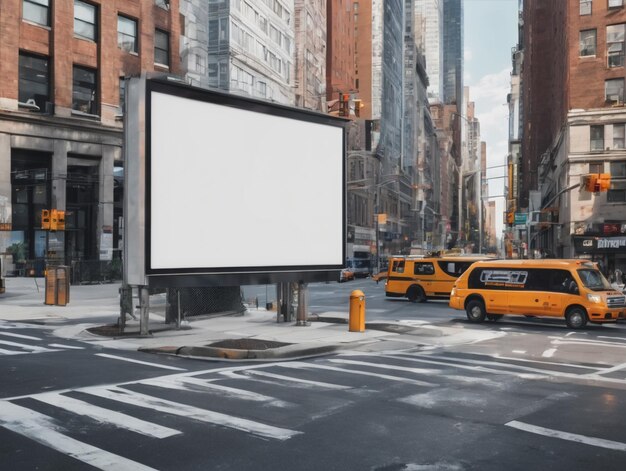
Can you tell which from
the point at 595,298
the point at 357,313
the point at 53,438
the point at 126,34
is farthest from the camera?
the point at 126,34

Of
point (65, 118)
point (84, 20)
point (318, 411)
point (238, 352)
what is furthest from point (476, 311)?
point (84, 20)

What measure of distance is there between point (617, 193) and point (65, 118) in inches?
1634

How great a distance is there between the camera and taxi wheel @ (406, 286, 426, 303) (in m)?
34.5

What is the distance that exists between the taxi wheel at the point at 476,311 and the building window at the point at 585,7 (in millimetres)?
41297

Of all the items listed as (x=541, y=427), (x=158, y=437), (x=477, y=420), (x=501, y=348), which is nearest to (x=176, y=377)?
(x=158, y=437)

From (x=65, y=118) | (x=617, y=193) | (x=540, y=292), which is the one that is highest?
(x=65, y=118)

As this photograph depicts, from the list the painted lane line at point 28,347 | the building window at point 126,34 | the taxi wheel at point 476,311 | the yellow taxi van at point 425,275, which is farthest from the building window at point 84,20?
the painted lane line at point 28,347

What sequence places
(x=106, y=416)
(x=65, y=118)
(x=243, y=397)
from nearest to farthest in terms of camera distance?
(x=106, y=416), (x=243, y=397), (x=65, y=118)

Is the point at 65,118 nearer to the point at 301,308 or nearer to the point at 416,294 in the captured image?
the point at 416,294

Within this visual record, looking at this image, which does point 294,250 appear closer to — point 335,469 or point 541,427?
point 541,427

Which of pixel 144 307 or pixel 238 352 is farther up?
pixel 144 307

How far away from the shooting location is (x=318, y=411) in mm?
9531

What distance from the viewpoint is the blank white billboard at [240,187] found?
17.4 meters

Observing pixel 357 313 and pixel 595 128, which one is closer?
pixel 357 313
